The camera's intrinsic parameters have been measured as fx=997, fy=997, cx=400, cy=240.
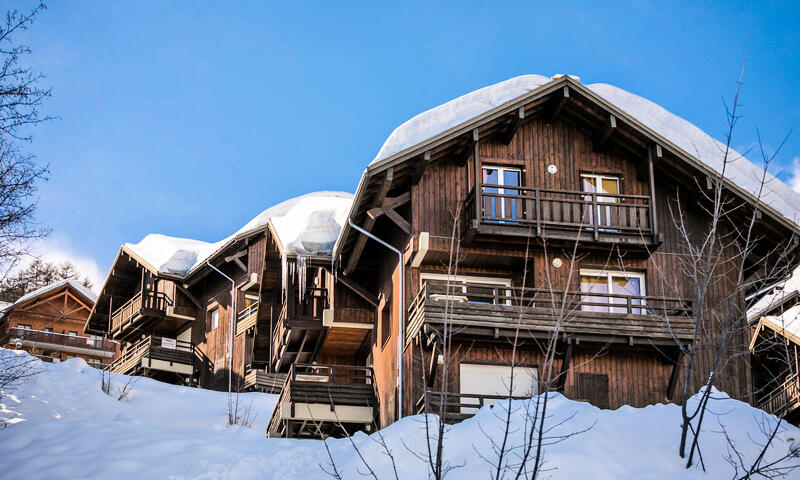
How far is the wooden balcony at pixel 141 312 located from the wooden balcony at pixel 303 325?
396 inches

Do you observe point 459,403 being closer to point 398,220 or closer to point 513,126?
point 398,220

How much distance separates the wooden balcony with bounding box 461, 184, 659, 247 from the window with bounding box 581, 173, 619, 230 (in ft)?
0.08

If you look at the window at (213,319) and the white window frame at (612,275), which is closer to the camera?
the white window frame at (612,275)

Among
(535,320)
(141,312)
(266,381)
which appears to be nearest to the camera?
(535,320)

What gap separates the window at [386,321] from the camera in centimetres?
2631

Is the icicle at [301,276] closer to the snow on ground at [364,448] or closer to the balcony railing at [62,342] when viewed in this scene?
the snow on ground at [364,448]

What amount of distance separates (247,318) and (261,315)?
1531mm

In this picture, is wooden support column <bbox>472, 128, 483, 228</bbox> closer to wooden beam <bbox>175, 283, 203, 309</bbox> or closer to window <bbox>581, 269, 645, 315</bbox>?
window <bbox>581, 269, 645, 315</bbox>

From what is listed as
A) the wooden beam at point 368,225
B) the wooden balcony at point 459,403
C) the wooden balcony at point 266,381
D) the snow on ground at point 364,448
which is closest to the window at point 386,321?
the wooden beam at point 368,225

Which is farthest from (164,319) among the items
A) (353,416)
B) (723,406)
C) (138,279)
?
(723,406)

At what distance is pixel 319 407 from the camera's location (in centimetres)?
2531

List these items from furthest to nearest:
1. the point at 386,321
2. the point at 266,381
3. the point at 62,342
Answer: the point at 62,342
the point at 266,381
the point at 386,321

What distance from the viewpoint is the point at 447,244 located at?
938 inches

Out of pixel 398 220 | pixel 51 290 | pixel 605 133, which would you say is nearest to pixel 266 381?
pixel 398 220
